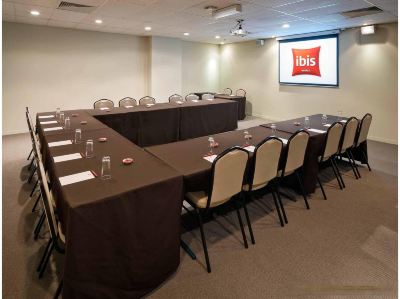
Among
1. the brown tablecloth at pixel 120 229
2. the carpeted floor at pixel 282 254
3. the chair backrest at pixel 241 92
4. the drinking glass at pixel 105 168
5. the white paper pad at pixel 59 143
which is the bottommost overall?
the carpeted floor at pixel 282 254

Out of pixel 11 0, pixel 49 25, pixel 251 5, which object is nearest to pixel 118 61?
pixel 49 25

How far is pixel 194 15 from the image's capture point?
5055 millimetres

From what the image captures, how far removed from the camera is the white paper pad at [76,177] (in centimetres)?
184

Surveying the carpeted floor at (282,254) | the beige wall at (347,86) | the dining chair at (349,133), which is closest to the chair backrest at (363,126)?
the dining chair at (349,133)

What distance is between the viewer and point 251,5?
430 cm

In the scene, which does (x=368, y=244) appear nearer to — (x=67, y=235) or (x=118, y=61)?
(x=67, y=235)

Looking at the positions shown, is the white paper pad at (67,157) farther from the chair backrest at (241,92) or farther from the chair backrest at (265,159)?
the chair backrest at (241,92)

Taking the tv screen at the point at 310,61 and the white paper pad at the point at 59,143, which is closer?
the white paper pad at the point at 59,143

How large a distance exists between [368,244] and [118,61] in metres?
7.29

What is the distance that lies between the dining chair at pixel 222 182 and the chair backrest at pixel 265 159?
19 cm

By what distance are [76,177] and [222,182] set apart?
3.50 feet

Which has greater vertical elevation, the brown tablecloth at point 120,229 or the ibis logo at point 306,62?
the ibis logo at point 306,62

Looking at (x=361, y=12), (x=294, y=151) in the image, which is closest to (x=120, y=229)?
(x=294, y=151)

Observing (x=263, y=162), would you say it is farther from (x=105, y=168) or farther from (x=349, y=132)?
(x=349, y=132)
